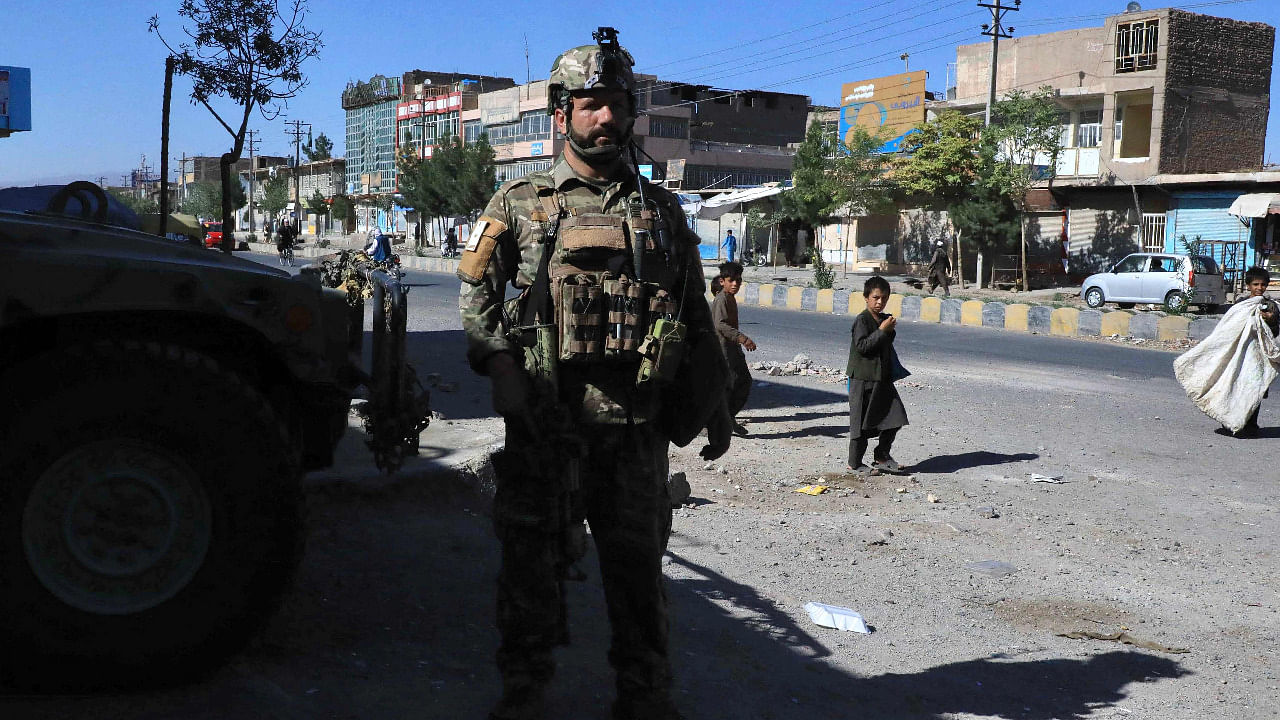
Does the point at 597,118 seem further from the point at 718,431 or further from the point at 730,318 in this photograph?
the point at 730,318

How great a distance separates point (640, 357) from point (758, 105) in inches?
2870

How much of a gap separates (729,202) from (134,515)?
4316cm

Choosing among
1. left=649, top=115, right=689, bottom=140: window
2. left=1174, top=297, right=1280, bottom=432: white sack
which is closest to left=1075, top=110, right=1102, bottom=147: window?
left=1174, top=297, right=1280, bottom=432: white sack

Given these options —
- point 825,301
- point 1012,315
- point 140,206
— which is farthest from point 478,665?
point 140,206

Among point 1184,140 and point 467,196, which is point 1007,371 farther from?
point 467,196

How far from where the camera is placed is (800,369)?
39.8ft

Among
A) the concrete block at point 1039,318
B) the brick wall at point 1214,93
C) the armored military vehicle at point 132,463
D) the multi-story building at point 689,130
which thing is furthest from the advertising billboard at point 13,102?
the multi-story building at point 689,130

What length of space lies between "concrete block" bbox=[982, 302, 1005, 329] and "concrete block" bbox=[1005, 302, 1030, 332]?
0.10 m

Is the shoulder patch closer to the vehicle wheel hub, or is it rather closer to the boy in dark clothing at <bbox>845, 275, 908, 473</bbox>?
the vehicle wheel hub

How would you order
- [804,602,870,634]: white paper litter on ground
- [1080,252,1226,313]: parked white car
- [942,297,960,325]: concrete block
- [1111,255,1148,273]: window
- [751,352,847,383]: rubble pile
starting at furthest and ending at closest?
[1111,255,1148,273]: window, [1080,252,1226,313]: parked white car, [942,297,960,325]: concrete block, [751,352,847,383]: rubble pile, [804,602,870,634]: white paper litter on ground

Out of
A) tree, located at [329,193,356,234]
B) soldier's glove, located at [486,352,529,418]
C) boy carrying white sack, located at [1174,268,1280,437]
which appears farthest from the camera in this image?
tree, located at [329,193,356,234]

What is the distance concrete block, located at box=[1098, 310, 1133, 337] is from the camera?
18031mm

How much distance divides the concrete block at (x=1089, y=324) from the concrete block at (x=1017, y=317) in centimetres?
91

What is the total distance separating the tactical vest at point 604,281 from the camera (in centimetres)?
289
